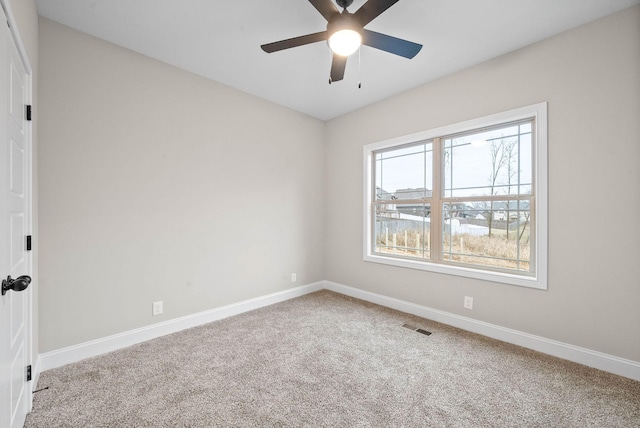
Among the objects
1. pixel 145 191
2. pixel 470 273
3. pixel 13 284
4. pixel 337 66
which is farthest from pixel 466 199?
pixel 13 284

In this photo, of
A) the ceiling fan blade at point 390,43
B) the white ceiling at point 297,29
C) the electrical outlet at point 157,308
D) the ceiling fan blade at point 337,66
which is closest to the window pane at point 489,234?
the white ceiling at point 297,29

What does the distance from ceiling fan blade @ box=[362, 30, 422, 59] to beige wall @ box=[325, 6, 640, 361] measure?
A: 4.17 feet

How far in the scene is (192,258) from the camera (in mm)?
3010

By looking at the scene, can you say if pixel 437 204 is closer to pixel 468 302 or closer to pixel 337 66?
pixel 468 302

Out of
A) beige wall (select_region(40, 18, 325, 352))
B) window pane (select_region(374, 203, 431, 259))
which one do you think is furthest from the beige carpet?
window pane (select_region(374, 203, 431, 259))

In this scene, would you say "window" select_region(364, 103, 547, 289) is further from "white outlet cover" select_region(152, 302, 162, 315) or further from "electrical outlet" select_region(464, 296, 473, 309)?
"white outlet cover" select_region(152, 302, 162, 315)

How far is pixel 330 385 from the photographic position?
2004 mm

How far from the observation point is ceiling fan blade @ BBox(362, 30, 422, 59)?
6.32ft

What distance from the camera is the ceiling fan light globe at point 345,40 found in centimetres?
184

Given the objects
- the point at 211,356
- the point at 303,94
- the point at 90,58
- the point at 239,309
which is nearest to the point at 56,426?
the point at 211,356

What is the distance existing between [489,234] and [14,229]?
3.75 metres

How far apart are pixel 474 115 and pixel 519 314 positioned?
2.01 m

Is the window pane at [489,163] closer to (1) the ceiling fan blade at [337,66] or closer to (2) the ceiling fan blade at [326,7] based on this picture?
(1) the ceiling fan blade at [337,66]

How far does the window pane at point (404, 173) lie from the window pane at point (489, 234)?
0.44m
